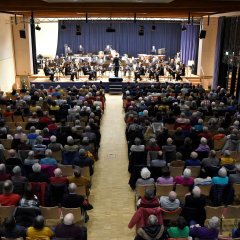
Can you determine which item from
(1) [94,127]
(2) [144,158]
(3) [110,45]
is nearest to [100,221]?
(2) [144,158]

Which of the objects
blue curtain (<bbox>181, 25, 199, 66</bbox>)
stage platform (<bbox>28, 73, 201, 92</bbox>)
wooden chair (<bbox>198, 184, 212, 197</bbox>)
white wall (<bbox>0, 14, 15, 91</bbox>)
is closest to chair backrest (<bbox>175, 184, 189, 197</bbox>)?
wooden chair (<bbox>198, 184, 212, 197</bbox>)

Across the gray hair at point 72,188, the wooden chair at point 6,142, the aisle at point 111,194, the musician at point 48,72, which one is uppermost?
the musician at point 48,72

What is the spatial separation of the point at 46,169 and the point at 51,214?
71.7 inches

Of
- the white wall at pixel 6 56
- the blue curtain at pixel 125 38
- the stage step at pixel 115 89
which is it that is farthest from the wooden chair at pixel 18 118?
the blue curtain at pixel 125 38

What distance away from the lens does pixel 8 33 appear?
22.6 metres

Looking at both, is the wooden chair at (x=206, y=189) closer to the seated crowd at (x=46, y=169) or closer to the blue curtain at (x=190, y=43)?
the seated crowd at (x=46, y=169)

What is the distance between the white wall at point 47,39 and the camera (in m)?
29.1

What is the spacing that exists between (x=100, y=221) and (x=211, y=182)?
2445 mm

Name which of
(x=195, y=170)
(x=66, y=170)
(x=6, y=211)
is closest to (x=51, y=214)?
(x=6, y=211)

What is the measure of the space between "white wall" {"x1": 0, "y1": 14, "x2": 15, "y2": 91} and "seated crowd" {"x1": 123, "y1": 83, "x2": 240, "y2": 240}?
381 inches

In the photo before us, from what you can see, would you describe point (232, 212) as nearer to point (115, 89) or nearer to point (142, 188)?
point (142, 188)

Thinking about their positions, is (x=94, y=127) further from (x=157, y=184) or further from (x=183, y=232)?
(x=183, y=232)

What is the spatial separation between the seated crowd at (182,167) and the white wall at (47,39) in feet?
53.7

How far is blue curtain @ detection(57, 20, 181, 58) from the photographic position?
3042 cm
